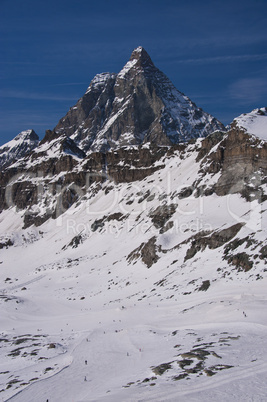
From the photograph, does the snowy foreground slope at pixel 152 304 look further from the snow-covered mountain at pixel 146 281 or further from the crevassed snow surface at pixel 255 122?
the crevassed snow surface at pixel 255 122

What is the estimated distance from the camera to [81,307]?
57844mm

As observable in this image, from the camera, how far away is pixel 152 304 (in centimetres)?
4419

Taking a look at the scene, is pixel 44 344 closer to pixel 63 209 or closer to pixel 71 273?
pixel 71 273

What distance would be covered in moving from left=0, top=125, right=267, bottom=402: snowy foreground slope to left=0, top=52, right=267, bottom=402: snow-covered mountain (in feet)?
0.56

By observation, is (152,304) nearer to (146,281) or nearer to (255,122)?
(146,281)

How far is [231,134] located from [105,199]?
176ft

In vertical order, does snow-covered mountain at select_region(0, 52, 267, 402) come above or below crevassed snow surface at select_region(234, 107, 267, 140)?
below

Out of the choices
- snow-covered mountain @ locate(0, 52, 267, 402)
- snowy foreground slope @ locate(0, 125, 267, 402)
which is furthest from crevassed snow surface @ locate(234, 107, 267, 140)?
snowy foreground slope @ locate(0, 125, 267, 402)

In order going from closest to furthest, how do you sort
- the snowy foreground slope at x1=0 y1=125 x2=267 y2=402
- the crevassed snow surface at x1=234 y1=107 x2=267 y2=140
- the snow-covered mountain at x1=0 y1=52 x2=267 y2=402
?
the snowy foreground slope at x1=0 y1=125 x2=267 y2=402, the snow-covered mountain at x1=0 y1=52 x2=267 y2=402, the crevassed snow surface at x1=234 y1=107 x2=267 y2=140

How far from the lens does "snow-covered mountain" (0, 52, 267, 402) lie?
21234 mm

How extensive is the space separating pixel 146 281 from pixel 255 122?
47547mm

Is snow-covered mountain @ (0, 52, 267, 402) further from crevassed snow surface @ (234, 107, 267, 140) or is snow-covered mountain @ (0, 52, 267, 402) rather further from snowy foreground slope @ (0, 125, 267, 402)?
crevassed snow surface @ (234, 107, 267, 140)

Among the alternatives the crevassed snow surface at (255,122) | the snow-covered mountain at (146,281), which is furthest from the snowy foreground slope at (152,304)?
the crevassed snow surface at (255,122)

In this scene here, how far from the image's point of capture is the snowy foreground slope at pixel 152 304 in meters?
20.2
